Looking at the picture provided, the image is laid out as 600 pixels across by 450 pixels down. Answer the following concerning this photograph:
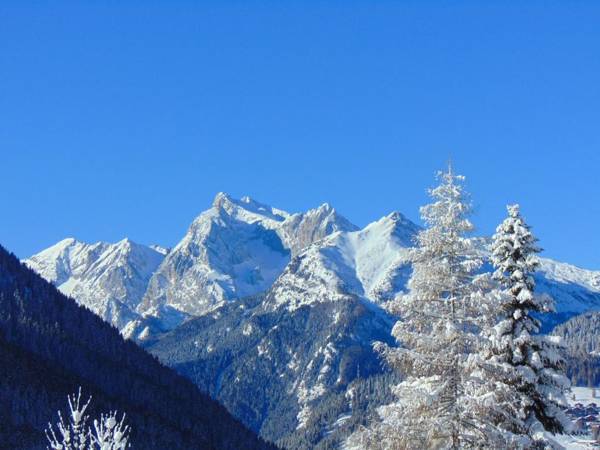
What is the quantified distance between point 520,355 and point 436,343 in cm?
473

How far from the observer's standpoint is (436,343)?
3219cm

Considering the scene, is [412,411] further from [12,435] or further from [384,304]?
[12,435]

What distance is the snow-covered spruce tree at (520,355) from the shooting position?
109 ft

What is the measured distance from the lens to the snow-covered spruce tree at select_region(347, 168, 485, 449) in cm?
3164

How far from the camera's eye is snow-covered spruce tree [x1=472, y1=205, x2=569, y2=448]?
33125 mm

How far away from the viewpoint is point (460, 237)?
33.9 metres

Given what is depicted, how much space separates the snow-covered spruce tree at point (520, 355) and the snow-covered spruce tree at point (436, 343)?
1.02m

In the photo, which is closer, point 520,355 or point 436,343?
point 436,343

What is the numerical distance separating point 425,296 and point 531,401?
6.33 metres

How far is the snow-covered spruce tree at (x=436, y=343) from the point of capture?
31.6m

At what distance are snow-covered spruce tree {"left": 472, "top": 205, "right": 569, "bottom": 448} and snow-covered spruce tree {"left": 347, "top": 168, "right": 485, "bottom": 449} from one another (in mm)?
1020

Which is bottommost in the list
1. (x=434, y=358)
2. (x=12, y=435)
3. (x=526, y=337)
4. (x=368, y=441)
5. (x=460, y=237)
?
(x=368, y=441)

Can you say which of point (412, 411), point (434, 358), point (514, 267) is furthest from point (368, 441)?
point (514, 267)

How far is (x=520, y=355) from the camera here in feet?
114
